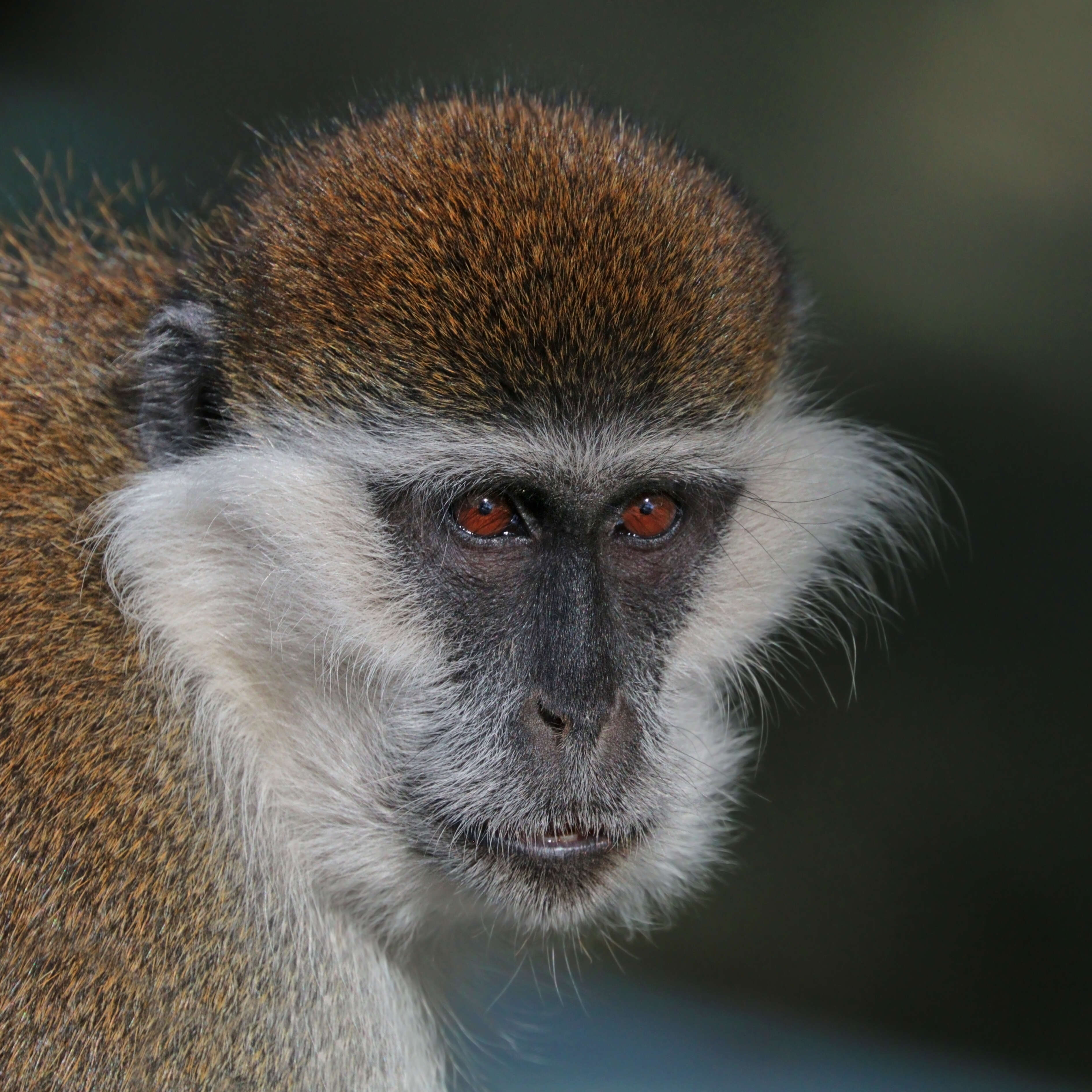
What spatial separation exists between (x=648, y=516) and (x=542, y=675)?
278 millimetres

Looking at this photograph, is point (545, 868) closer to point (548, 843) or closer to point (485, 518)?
point (548, 843)

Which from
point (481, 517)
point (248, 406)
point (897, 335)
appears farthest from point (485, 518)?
point (897, 335)

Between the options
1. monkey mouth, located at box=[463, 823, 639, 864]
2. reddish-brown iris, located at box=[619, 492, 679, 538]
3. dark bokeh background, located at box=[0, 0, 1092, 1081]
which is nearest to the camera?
monkey mouth, located at box=[463, 823, 639, 864]

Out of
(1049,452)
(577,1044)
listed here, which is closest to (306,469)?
(577,1044)

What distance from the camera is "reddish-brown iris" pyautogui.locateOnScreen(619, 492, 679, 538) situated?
148 centimetres

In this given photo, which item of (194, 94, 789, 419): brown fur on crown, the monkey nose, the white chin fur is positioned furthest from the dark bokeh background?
the monkey nose

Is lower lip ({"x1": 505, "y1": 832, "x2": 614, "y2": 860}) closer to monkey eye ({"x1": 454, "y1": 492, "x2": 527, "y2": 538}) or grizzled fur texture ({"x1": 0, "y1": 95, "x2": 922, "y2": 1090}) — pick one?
grizzled fur texture ({"x1": 0, "y1": 95, "x2": 922, "y2": 1090})

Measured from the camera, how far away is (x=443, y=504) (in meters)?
1.40

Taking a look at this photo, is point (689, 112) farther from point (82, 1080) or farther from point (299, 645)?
point (82, 1080)

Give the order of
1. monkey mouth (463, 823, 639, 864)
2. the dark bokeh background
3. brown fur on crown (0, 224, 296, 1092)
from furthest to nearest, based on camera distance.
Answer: the dark bokeh background → monkey mouth (463, 823, 639, 864) → brown fur on crown (0, 224, 296, 1092)

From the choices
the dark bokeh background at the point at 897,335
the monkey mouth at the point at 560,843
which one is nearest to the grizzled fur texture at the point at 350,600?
the monkey mouth at the point at 560,843

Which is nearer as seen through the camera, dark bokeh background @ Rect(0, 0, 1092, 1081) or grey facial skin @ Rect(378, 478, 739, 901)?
grey facial skin @ Rect(378, 478, 739, 901)

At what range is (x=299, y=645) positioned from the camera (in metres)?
1.38

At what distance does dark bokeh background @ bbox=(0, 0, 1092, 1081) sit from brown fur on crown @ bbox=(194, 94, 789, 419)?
4.32 feet
